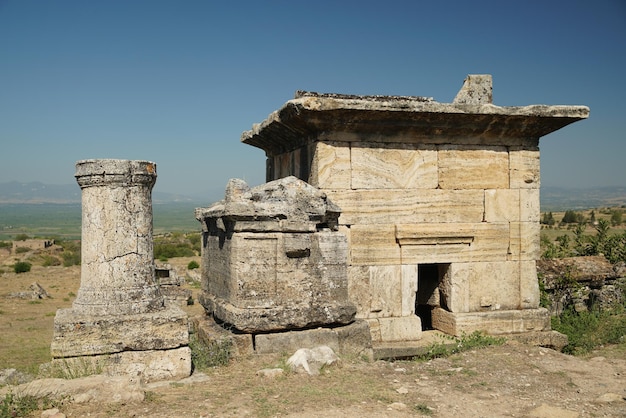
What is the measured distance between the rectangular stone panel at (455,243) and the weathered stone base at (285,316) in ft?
4.94

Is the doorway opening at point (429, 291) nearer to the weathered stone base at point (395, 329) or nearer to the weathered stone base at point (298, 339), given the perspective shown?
the weathered stone base at point (395, 329)

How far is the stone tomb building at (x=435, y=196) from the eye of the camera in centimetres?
704

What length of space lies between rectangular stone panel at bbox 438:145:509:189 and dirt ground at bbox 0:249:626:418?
6.96 ft

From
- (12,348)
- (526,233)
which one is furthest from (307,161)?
(12,348)

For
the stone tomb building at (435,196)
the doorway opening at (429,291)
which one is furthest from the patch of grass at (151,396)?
the doorway opening at (429,291)

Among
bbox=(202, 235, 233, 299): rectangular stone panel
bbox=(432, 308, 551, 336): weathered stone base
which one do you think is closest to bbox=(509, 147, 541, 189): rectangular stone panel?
bbox=(432, 308, 551, 336): weathered stone base

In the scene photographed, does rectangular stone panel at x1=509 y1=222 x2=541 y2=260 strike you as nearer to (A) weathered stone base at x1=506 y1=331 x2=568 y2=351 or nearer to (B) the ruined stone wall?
(B) the ruined stone wall

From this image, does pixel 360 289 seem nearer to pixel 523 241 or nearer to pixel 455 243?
pixel 455 243

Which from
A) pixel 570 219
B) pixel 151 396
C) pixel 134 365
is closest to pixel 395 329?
pixel 134 365

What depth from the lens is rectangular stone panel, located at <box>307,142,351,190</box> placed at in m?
6.96

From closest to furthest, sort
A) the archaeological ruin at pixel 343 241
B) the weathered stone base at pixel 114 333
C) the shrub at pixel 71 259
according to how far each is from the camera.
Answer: the weathered stone base at pixel 114 333, the archaeological ruin at pixel 343 241, the shrub at pixel 71 259

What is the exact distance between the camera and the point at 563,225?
3978 cm

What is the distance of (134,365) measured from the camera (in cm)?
520

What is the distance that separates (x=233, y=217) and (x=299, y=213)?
709 mm
